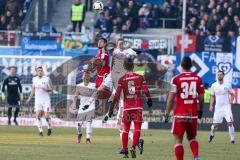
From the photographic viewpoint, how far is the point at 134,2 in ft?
164

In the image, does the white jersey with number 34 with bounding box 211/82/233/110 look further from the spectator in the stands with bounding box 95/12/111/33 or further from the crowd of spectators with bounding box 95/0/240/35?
the spectator in the stands with bounding box 95/12/111/33

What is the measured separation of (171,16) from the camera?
49.8 metres

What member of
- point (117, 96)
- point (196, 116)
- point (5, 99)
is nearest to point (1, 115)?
point (5, 99)

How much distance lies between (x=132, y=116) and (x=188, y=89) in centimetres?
426

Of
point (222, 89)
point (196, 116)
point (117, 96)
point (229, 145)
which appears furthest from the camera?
point (222, 89)

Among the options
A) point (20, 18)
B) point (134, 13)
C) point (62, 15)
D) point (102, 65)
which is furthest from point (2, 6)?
point (102, 65)

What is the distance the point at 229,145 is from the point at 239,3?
18.9 metres

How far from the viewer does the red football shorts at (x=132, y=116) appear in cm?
2484

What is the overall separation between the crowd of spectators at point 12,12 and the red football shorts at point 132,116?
83.3 ft

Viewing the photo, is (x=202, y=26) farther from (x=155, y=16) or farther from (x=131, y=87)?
(x=131, y=87)

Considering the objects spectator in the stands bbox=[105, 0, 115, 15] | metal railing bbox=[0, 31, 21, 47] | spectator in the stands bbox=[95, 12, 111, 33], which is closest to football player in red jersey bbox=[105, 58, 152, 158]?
metal railing bbox=[0, 31, 21, 47]

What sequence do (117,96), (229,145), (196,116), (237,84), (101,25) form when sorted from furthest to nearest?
1. (101,25)
2. (237,84)
3. (229,145)
4. (117,96)
5. (196,116)

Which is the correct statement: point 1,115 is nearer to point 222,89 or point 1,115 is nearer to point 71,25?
point 71,25

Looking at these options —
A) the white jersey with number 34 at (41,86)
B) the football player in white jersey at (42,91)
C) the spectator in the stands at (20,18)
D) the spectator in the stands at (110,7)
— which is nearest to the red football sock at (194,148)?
the football player in white jersey at (42,91)
